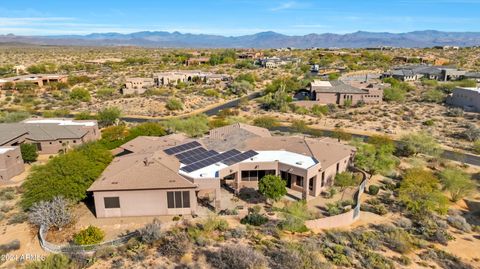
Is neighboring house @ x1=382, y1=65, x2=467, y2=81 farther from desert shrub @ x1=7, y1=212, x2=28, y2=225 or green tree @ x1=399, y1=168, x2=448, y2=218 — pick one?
desert shrub @ x1=7, y1=212, x2=28, y2=225

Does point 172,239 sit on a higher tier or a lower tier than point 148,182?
lower

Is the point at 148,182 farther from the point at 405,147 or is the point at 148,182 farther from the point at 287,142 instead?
the point at 405,147

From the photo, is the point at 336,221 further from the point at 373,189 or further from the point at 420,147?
the point at 420,147

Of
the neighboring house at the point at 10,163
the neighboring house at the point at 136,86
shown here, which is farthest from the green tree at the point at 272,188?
the neighboring house at the point at 136,86

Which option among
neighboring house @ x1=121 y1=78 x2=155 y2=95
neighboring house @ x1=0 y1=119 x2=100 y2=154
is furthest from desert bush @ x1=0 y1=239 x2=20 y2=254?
neighboring house @ x1=121 y1=78 x2=155 y2=95

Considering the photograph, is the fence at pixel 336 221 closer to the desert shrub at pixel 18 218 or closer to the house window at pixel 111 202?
the house window at pixel 111 202

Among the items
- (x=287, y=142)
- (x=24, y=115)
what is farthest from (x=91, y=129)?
(x=287, y=142)
